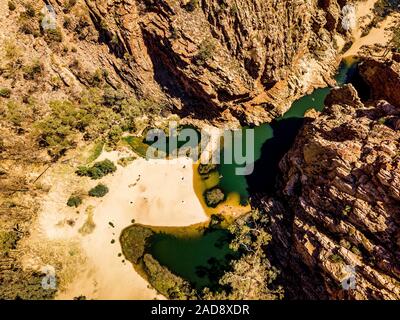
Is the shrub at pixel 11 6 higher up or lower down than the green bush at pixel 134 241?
higher up

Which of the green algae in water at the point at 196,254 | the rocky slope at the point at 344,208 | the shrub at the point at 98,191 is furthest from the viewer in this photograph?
the shrub at the point at 98,191

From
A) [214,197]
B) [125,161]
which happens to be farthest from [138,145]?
[214,197]

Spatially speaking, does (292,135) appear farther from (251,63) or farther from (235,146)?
(251,63)

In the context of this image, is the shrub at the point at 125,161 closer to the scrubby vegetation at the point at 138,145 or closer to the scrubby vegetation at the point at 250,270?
the scrubby vegetation at the point at 138,145

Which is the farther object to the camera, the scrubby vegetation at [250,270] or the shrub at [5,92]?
the shrub at [5,92]

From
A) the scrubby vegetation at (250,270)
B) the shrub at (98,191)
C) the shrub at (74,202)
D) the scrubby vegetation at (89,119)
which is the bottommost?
the scrubby vegetation at (250,270)

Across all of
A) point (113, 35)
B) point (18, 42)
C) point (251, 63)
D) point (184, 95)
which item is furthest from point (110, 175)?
point (251, 63)

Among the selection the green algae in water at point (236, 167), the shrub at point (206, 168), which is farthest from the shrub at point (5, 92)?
the green algae in water at point (236, 167)

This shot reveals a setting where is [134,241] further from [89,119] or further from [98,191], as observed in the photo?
[89,119]
